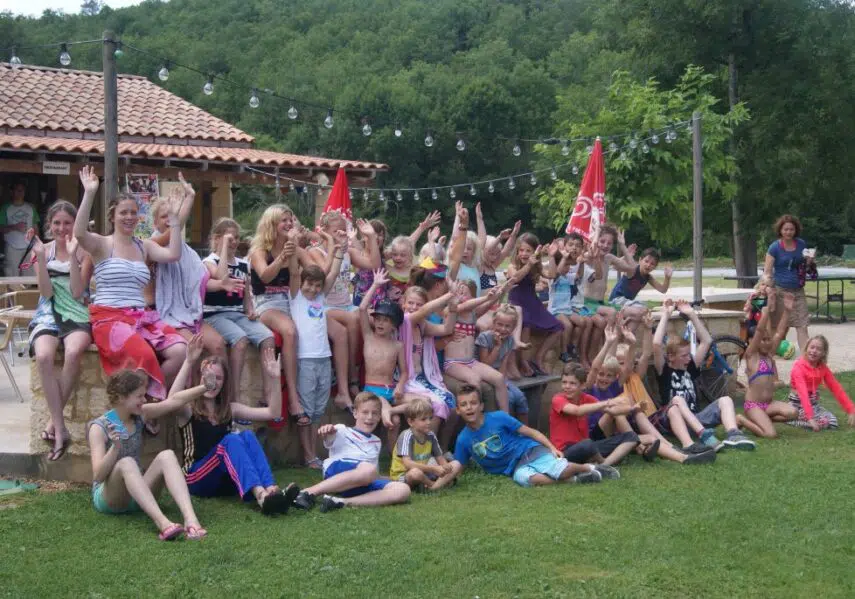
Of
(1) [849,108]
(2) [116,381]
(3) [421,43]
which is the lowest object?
(2) [116,381]

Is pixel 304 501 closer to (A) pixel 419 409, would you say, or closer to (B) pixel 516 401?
(A) pixel 419 409

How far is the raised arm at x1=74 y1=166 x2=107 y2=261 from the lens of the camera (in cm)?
614

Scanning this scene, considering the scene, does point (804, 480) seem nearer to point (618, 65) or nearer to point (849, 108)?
point (849, 108)

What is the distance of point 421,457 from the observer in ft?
22.7

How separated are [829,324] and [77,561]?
16.3m

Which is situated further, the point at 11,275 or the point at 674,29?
the point at 674,29

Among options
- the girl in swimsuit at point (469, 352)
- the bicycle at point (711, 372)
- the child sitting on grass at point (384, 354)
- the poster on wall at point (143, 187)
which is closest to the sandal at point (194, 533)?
the child sitting on grass at point (384, 354)

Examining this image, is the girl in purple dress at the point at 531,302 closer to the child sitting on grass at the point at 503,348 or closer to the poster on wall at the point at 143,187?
the child sitting on grass at the point at 503,348

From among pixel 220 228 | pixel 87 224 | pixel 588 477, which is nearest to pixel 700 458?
pixel 588 477

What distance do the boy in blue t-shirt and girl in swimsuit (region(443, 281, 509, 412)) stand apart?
0.58 metres

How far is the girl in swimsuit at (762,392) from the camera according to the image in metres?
8.87

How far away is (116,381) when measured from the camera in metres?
5.75

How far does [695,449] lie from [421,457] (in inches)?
85.3

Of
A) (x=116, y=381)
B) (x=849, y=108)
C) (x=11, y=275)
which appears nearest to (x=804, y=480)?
(x=116, y=381)
